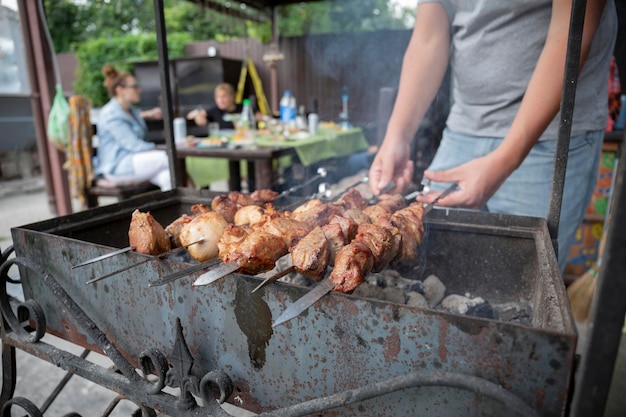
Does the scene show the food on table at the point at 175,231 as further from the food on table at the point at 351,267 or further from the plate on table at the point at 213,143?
the plate on table at the point at 213,143

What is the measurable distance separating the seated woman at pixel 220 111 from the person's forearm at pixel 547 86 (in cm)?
→ 677

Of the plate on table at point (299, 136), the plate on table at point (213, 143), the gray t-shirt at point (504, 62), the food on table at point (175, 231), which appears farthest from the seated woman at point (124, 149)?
the gray t-shirt at point (504, 62)

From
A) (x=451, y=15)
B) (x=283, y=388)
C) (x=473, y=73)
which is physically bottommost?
(x=283, y=388)

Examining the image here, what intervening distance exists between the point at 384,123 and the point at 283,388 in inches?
223

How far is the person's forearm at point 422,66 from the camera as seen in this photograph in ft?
8.02

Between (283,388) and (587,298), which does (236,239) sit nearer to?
(283,388)

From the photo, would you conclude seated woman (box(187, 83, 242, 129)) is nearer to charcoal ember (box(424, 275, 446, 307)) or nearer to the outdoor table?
the outdoor table

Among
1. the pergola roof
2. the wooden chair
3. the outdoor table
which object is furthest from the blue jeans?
the pergola roof

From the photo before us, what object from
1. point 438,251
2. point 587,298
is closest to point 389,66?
point 587,298

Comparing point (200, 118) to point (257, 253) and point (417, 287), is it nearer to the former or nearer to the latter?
point (417, 287)

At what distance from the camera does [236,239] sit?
4.83 ft

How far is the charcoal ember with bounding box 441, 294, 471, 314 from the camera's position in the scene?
1730 mm

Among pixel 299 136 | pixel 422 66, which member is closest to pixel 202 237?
pixel 422 66

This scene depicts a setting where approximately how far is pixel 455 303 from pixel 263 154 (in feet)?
11.2
